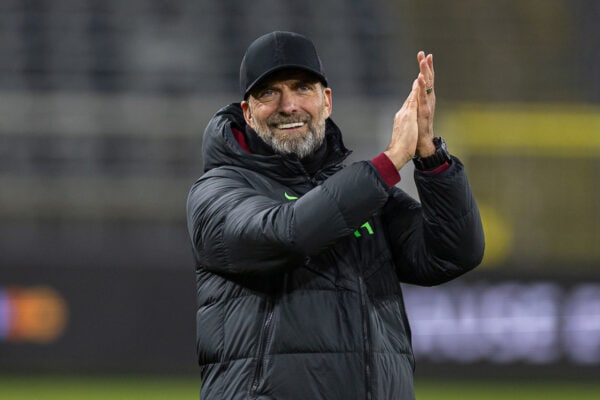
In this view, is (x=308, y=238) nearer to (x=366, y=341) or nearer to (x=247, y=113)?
(x=366, y=341)

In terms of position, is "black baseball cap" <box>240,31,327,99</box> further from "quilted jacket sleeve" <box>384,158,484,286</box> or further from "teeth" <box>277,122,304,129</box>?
"quilted jacket sleeve" <box>384,158,484,286</box>

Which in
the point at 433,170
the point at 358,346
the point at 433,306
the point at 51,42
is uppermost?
the point at 51,42

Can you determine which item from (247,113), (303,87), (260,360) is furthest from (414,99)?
(260,360)

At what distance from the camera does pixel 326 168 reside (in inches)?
103

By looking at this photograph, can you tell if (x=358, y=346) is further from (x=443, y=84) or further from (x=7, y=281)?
(x=443, y=84)

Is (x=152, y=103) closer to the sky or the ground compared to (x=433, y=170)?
closer to the sky

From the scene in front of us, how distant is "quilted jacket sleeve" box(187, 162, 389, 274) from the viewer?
2.31 meters

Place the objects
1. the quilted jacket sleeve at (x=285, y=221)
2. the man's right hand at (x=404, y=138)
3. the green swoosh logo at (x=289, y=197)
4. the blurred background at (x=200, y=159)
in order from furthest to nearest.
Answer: the blurred background at (x=200, y=159), the green swoosh logo at (x=289, y=197), the man's right hand at (x=404, y=138), the quilted jacket sleeve at (x=285, y=221)

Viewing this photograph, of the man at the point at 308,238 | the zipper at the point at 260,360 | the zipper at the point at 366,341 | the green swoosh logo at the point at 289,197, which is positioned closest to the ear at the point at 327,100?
the man at the point at 308,238

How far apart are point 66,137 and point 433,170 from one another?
19.3 ft

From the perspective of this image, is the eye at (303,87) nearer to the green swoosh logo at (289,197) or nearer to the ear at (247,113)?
the ear at (247,113)

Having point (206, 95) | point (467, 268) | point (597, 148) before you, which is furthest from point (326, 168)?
point (597, 148)

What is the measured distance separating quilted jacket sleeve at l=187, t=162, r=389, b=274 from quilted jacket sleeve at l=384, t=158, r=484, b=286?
22 centimetres

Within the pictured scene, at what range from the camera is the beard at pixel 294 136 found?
2545mm
